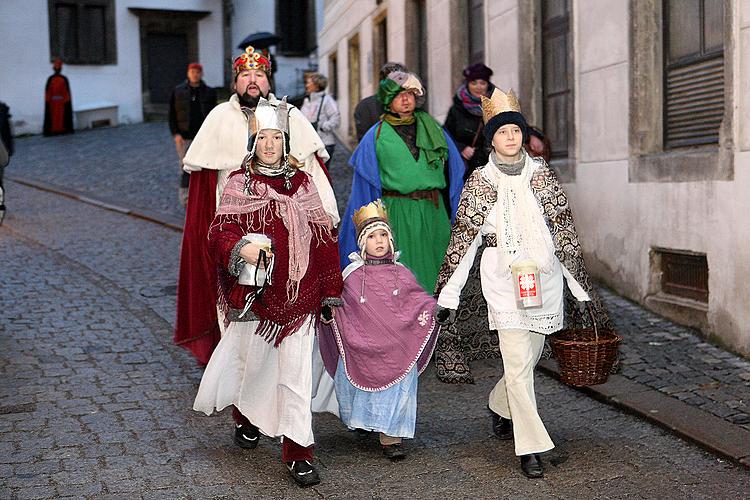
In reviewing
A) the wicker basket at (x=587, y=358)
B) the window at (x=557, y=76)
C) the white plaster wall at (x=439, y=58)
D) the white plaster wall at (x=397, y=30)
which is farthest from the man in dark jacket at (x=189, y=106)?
the wicker basket at (x=587, y=358)

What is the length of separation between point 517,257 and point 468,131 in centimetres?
387

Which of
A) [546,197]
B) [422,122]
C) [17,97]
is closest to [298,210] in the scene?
[546,197]

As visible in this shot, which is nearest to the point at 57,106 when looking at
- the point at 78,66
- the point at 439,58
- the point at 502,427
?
the point at 78,66

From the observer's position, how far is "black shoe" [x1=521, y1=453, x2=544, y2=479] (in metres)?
5.05

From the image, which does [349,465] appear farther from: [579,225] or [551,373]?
[579,225]

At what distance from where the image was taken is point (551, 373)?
7.19m

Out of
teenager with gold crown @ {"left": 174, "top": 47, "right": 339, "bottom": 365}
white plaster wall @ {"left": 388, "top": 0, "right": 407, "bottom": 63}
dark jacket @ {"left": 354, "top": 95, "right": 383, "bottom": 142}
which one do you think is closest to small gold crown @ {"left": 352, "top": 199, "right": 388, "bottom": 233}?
teenager with gold crown @ {"left": 174, "top": 47, "right": 339, "bottom": 365}

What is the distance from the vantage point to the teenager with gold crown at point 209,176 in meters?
6.35

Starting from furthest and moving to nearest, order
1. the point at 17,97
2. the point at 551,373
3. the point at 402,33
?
the point at 17,97 → the point at 402,33 → the point at 551,373

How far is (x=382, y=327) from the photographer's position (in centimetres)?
534

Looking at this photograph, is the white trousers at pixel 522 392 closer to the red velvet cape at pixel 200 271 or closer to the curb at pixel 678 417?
the curb at pixel 678 417

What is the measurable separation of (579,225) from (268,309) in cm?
544

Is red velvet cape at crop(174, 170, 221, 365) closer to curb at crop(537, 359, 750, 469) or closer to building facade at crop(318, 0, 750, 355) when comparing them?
curb at crop(537, 359, 750, 469)

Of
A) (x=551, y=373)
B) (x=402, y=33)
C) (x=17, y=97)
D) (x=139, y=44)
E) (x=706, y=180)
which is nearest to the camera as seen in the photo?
(x=551, y=373)
